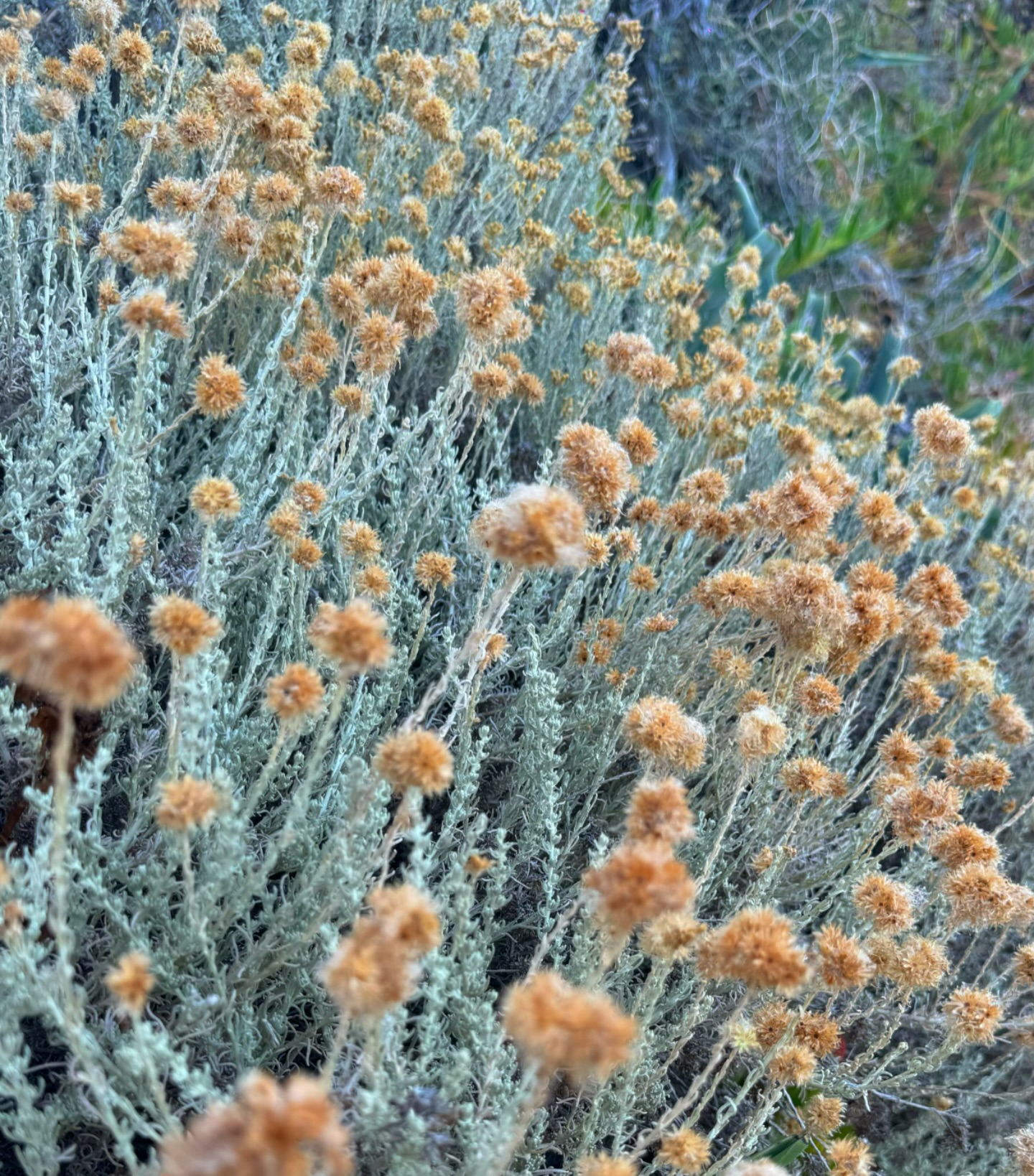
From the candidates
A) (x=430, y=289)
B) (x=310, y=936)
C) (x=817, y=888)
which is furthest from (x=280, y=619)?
(x=817, y=888)

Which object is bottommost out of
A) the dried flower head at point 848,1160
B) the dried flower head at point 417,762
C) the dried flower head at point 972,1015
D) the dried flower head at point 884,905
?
the dried flower head at point 848,1160

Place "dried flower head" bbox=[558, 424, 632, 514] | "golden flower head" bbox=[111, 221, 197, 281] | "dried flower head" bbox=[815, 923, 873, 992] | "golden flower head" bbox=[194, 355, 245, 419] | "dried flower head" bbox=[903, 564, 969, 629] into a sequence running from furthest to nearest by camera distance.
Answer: "dried flower head" bbox=[903, 564, 969, 629] < "dried flower head" bbox=[558, 424, 632, 514] < "golden flower head" bbox=[194, 355, 245, 419] < "golden flower head" bbox=[111, 221, 197, 281] < "dried flower head" bbox=[815, 923, 873, 992]

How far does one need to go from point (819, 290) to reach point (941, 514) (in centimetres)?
307

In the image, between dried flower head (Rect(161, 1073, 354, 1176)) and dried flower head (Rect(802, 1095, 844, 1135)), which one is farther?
dried flower head (Rect(802, 1095, 844, 1135))

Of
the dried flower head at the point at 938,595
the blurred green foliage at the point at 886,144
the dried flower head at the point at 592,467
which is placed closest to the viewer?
the dried flower head at the point at 592,467

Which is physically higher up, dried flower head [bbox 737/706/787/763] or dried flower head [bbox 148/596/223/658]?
dried flower head [bbox 148/596/223/658]

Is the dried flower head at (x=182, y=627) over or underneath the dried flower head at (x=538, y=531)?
underneath

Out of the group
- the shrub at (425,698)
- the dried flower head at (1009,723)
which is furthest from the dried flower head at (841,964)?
the dried flower head at (1009,723)

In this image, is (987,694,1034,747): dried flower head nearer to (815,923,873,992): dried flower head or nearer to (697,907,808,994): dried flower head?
(815,923,873,992): dried flower head

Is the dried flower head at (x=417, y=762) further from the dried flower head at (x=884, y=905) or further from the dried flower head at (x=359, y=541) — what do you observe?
the dried flower head at (x=884, y=905)

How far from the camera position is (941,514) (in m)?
3.78

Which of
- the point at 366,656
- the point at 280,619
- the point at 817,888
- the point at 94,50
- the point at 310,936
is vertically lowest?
the point at 817,888

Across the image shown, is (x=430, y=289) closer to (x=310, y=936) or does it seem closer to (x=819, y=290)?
(x=310, y=936)

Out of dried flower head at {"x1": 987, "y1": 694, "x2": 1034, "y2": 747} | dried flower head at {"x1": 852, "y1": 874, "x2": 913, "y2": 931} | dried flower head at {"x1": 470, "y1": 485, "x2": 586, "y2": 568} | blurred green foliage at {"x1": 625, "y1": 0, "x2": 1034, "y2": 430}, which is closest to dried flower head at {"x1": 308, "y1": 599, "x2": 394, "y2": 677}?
dried flower head at {"x1": 470, "y1": 485, "x2": 586, "y2": 568}
